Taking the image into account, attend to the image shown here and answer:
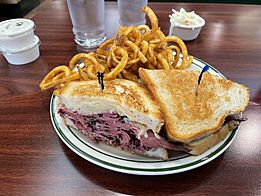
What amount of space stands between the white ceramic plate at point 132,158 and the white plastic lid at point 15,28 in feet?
2.43

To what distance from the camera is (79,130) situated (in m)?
0.91

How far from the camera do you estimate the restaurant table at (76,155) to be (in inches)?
31.0

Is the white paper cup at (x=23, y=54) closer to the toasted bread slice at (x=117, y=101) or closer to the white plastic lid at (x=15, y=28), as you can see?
the white plastic lid at (x=15, y=28)

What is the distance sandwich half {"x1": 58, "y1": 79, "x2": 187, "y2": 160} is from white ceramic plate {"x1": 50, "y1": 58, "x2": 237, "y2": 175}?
28 millimetres

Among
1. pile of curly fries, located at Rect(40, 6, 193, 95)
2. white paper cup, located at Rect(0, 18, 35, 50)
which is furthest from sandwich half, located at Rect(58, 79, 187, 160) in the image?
white paper cup, located at Rect(0, 18, 35, 50)

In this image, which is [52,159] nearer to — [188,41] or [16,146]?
[16,146]

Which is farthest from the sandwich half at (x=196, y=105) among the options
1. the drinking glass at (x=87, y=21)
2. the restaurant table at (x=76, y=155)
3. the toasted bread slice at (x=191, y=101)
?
the drinking glass at (x=87, y=21)

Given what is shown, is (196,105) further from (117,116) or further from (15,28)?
(15,28)

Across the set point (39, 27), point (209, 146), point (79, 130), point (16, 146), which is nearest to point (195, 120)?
point (209, 146)

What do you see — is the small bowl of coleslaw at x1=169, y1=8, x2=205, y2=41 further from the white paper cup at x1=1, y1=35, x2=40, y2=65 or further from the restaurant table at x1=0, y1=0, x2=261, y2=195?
the white paper cup at x1=1, y1=35, x2=40, y2=65

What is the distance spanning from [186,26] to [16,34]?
99 cm

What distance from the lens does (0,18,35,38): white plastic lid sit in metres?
1.33

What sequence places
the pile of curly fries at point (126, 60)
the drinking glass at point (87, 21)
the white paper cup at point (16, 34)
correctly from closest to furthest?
the pile of curly fries at point (126, 60) < the white paper cup at point (16, 34) < the drinking glass at point (87, 21)

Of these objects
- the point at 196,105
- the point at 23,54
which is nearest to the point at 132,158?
the point at 196,105
